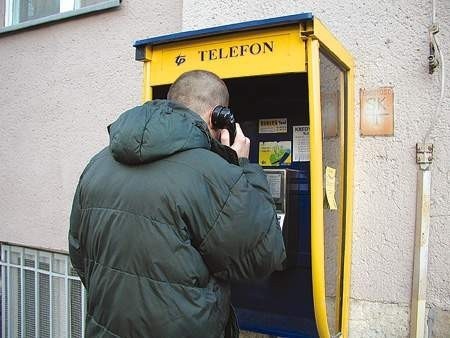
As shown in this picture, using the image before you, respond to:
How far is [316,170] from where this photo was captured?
186 cm

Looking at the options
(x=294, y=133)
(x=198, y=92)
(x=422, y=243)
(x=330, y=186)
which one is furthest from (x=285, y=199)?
(x=198, y=92)

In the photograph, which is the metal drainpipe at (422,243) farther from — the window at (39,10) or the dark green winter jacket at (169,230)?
the window at (39,10)

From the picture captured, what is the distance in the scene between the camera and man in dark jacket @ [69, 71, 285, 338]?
143 cm

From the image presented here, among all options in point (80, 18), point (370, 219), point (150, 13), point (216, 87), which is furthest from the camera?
point (80, 18)

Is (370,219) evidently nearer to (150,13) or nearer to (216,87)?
(216,87)

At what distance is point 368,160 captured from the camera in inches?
86.5


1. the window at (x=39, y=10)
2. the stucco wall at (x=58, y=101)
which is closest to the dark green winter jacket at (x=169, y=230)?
the stucco wall at (x=58, y=101)

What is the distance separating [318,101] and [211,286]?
789 millimetres

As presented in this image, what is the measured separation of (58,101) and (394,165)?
8.04ft

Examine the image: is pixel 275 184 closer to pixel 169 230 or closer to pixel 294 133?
pixel 294 133

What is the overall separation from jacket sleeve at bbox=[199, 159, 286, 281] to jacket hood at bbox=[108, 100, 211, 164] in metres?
0.20

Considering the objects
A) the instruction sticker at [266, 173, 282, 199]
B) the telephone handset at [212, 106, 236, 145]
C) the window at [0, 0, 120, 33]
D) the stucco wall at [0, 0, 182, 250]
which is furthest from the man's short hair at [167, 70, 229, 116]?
the window at [0, 0, 120, 33]

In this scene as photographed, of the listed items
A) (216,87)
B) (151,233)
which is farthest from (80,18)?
(151,233)

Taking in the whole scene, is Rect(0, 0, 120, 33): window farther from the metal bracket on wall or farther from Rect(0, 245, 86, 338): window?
the metal bracket on wall
